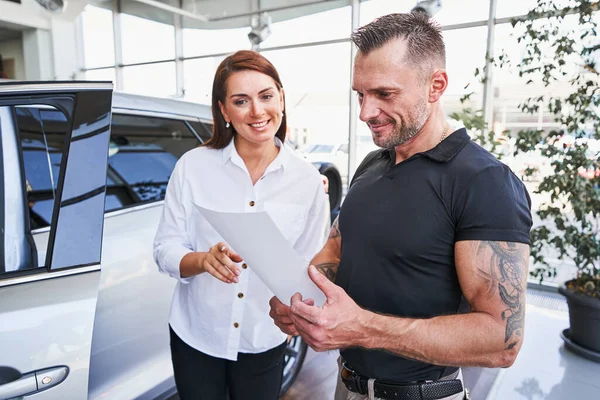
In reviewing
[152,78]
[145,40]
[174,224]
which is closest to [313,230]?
[174,224]

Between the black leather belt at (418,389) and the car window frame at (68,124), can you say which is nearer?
the black leather belt at (418,389)

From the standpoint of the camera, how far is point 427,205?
920 mm

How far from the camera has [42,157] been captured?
5.18 ft

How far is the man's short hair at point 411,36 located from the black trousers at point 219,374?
0.97m

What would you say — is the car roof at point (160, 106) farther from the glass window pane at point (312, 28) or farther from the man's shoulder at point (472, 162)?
the glass window pane at point (312, 28)

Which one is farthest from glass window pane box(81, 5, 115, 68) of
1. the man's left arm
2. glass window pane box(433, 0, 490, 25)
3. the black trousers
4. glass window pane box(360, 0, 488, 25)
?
the man's left arm

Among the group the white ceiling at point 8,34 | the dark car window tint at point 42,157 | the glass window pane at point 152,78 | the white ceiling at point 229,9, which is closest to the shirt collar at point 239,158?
the dark car window tint at point 42,157

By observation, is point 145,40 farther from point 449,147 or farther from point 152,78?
point 449,147

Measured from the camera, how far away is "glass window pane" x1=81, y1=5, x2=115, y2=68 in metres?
8.72

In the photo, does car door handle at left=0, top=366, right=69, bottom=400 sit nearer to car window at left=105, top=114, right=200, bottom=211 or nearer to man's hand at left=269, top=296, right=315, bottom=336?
man's hand at left=269, top=296, right=315, bottom=336

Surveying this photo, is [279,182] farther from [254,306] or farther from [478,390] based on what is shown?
[478,390]

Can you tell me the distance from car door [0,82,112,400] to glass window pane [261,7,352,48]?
5.04m

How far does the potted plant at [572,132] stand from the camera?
8.95ft

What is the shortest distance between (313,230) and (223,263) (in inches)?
14.5
